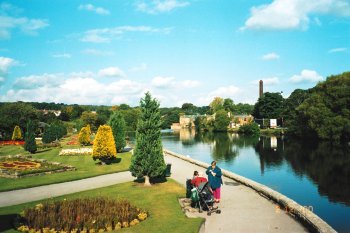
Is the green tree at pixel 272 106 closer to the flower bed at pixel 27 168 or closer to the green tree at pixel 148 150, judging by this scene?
the flower bed at pixel 27 168

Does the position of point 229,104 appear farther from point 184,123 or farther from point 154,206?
point 154,206

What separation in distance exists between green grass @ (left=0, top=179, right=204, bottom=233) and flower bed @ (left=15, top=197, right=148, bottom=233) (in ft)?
1.53

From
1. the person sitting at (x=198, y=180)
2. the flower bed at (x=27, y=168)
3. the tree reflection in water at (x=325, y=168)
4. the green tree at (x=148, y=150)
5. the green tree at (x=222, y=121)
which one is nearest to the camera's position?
the person sitting at (x=198, y=180)

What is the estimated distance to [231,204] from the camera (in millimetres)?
14164

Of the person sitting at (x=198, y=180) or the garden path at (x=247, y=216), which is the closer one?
the garden path at (x=247, y=216)

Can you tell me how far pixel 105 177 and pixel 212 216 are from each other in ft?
38.3

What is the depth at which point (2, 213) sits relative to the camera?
13250mm

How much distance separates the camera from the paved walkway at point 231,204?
1120 cm

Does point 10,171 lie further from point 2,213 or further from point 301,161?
point 301,161

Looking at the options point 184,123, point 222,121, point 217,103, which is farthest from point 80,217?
point 184,123

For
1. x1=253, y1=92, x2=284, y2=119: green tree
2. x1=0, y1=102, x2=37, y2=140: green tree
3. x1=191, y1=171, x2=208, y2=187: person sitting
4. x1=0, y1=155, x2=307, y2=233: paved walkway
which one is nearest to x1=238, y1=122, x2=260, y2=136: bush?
x1=253, y1=92, x2=284, y2=119: green tree

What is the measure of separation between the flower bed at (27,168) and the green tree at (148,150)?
878 centimetres

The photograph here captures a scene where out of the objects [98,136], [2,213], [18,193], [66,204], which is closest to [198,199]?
[66,204]

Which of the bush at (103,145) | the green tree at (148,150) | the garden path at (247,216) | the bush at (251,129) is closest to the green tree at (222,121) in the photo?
the bush at (251,129)
